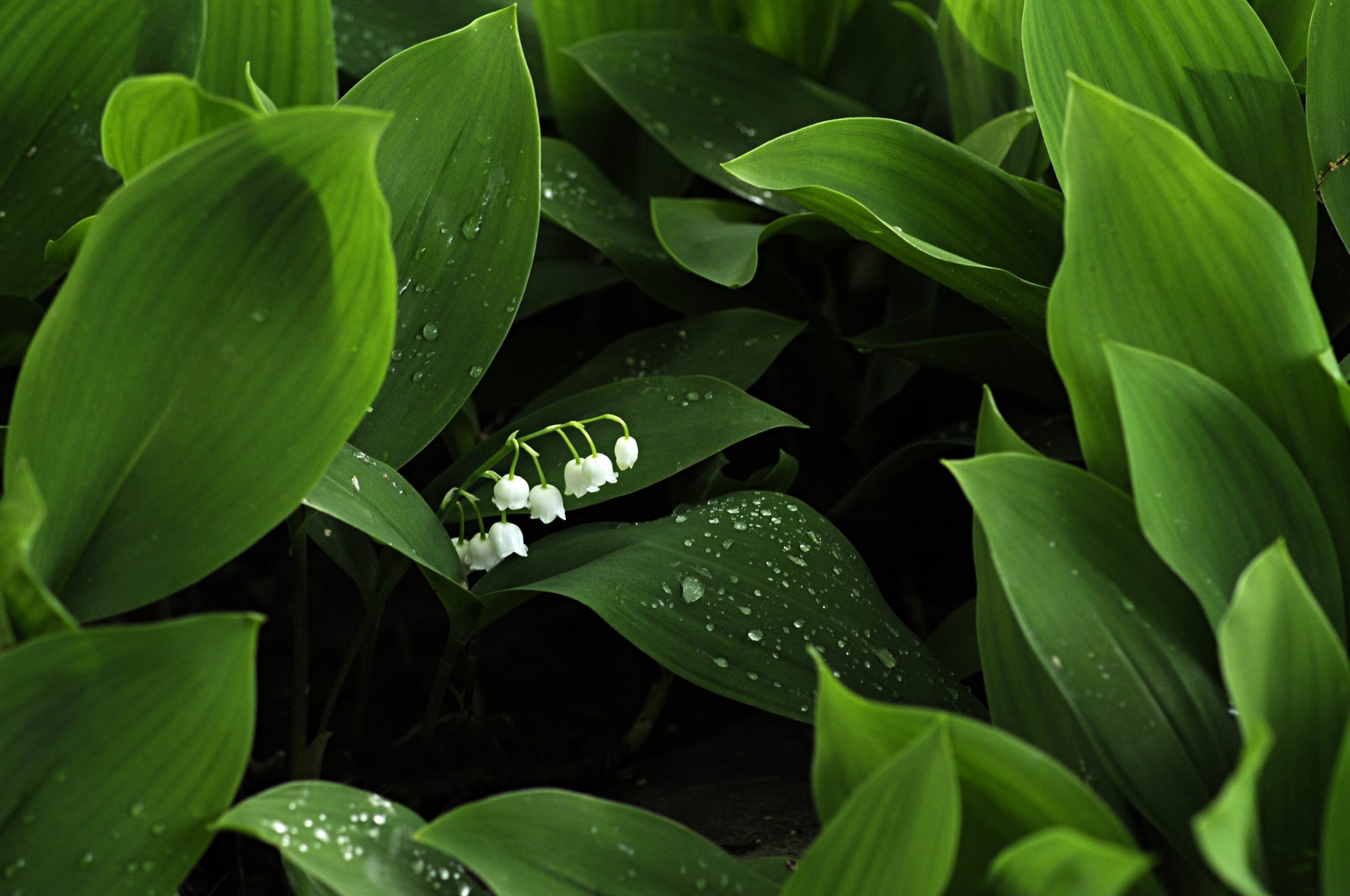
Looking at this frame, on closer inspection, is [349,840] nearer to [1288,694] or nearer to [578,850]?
[578,850]

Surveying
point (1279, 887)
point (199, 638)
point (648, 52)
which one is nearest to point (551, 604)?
point (648, 52)

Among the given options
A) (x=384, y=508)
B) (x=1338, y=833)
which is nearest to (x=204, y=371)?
(x=384, y=508)

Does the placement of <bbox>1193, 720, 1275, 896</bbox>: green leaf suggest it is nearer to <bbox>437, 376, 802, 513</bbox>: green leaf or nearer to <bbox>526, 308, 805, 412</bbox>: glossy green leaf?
<bbox>437, 376, 802, 513</bbox>: green leaf

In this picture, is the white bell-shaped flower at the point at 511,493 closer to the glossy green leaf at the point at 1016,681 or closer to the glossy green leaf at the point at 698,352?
the glossy green leaf at the point at 698,352

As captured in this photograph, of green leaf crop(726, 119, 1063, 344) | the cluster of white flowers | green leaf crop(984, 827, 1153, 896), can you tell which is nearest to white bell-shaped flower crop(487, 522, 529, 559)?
the cluster of white flowers

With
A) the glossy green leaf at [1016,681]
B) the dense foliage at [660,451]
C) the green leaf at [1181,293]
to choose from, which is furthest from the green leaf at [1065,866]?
the green leaf at [1181,293]
